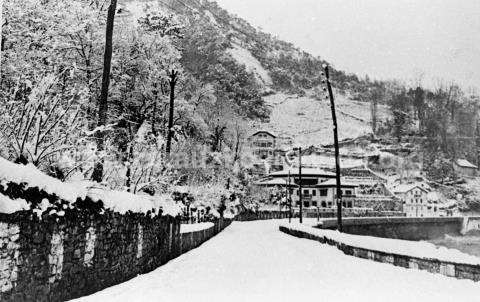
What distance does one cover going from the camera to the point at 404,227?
230ft

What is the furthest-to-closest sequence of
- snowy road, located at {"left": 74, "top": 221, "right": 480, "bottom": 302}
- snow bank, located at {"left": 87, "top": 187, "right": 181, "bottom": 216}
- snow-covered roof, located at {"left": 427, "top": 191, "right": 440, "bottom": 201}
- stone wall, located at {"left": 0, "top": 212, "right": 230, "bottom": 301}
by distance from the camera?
snow-covered roof, located at {"left": 427, "top": 191, "right": 440, "bottom": 201} → snow bank, located at {"left": 87, "top": 187, "right": 181, "bottom": 216} → snowy road, located at {"left": 74, "top": 221, "right": 480, "bottom": 302} → stone wall, located at {"left": 0, "top": 212, "right": 230, "bottom": 301}

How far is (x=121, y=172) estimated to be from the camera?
62.6 feet

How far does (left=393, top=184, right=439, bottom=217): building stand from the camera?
98625 millimetres

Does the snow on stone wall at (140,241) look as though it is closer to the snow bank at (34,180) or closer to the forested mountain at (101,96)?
the forested mountain at (101,96)

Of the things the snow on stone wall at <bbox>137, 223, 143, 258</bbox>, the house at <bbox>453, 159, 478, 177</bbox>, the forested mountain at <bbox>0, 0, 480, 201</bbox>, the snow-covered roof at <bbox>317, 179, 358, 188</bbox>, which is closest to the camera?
the forested mountain at <bbox>0, 0, 480, 201</bbox>

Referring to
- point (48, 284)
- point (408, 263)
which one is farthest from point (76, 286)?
point (408, 263)

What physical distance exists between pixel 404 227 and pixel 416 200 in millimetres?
32132

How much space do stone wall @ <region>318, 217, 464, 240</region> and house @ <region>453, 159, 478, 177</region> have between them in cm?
4587

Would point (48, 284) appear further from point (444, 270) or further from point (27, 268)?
point (444, 270)

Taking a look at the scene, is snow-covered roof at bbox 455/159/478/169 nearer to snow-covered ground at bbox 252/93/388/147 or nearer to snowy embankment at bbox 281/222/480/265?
snow-covered ground at bbox 252/93/388/147

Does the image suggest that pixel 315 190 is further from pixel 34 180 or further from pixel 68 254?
pixel 34 180

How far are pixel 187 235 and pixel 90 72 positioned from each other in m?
12.6

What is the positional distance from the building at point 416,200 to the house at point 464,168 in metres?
28.4

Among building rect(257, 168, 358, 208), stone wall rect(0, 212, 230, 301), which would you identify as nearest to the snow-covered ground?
building rect(257, 168, 358, 208)
